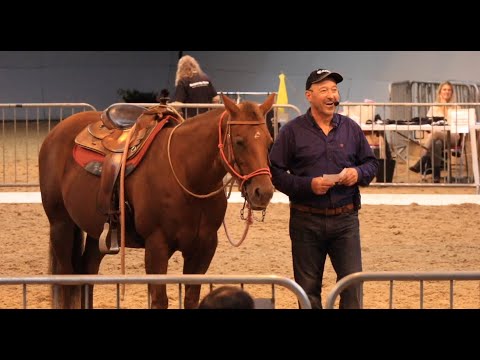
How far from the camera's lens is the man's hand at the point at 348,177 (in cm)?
484

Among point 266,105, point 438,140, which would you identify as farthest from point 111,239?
point 438,140

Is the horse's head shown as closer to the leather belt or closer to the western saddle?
the leather belt

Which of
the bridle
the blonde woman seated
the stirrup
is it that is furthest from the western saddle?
the blonde woman seated

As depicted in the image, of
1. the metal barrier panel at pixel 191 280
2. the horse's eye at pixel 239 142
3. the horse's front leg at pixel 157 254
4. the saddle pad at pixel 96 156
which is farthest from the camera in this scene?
the saddle pad at pixel 96 156

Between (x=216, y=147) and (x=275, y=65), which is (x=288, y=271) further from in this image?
(x=275, y=65)

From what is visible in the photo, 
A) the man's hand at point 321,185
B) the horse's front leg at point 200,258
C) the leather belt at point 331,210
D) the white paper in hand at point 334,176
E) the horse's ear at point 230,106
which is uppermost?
the horse's ear at point 230,106

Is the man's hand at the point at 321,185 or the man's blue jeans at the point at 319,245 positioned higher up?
the man's hand at the point at 321,185

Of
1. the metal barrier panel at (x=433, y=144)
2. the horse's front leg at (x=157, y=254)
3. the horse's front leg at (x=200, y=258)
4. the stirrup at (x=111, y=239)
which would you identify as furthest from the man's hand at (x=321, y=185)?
the metal barrier panel at (x=433, y=144)

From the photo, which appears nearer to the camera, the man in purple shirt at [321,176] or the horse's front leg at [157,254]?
the man in purple shirt at [321,176]

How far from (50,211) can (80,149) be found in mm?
641

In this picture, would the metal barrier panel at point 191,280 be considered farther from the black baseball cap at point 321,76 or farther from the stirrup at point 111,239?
the stirrup at point 111,239

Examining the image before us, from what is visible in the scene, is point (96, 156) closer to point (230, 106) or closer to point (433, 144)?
point (230, 106)

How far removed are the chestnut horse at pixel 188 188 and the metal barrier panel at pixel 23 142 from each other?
5.90 m
